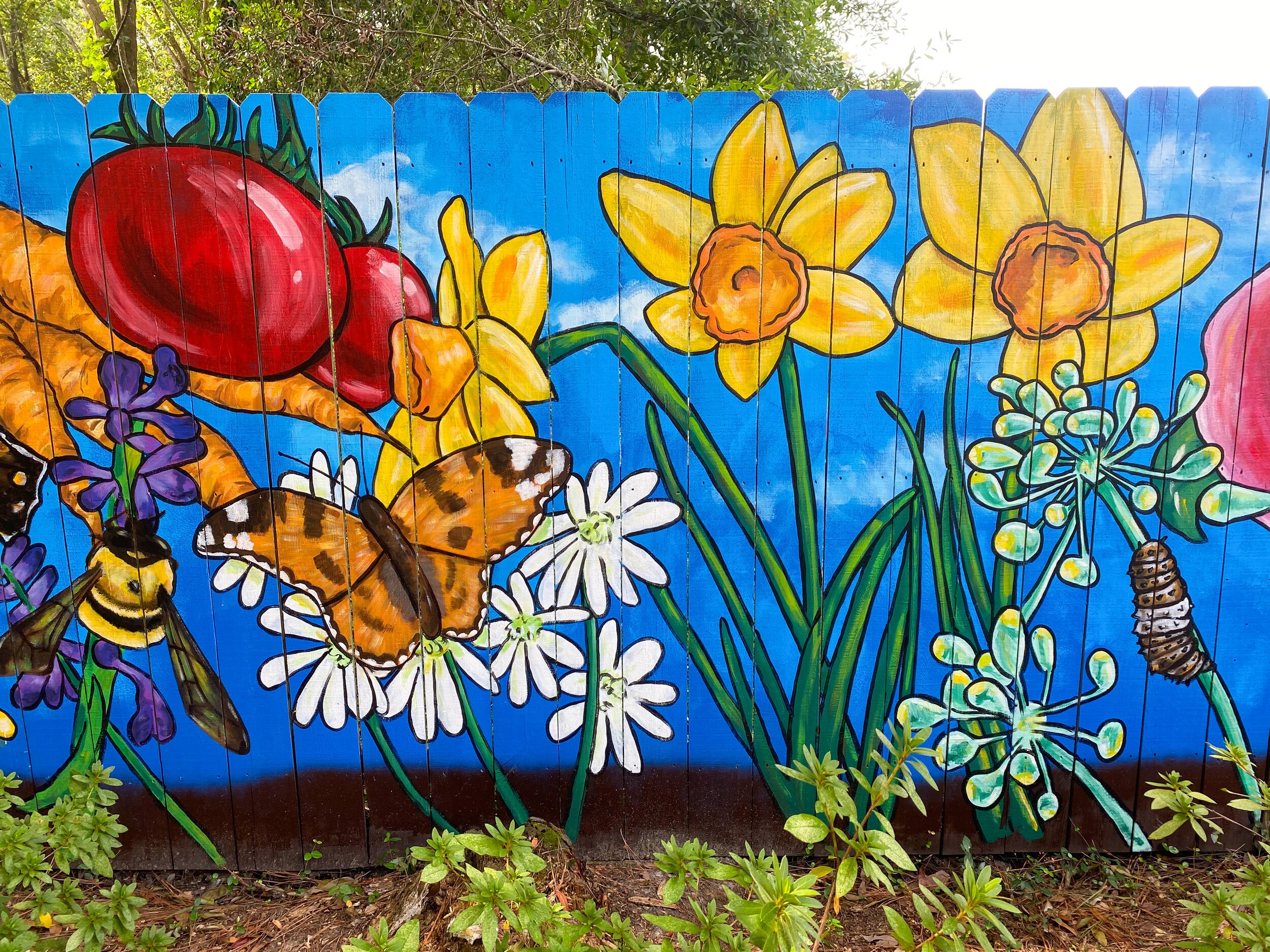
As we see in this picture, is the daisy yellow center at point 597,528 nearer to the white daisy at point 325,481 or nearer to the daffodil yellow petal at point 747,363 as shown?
the daffodil yellow petal at point 747,363

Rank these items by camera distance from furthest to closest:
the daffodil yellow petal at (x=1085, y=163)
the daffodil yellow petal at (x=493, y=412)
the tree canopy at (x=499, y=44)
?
1. the tree canopy at (x=499, y=44)
2. the daffodil yellow petal at (x=493, y=412)
3. the daffodil yellow petal at (x=1085, y=163)

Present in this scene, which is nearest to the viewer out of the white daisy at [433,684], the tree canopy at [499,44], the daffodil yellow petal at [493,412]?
the daffodil yellow petal at [493,412]

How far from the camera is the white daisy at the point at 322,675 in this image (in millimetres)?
2182

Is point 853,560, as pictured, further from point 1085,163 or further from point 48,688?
point 48,688

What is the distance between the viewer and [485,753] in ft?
7.32

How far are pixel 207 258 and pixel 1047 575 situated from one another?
241 centimetres

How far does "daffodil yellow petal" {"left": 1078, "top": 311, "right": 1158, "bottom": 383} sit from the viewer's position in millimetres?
2078

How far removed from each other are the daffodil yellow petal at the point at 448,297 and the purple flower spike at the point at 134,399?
0.71 m

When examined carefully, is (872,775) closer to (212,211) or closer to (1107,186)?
(1107,186)

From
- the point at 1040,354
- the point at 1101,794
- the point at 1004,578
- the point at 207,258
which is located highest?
the point at 207,258

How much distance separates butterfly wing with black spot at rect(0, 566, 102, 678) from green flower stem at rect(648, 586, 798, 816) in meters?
1.57

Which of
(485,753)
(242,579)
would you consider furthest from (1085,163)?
(242,579)

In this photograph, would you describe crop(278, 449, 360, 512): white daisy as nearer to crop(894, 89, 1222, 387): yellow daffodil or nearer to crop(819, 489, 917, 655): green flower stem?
crop(819, 489, 917, 655): green flower stem

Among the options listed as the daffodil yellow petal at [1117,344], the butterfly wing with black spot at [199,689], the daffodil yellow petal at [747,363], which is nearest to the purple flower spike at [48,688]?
the butterfly wing with black spot at [199,689]
